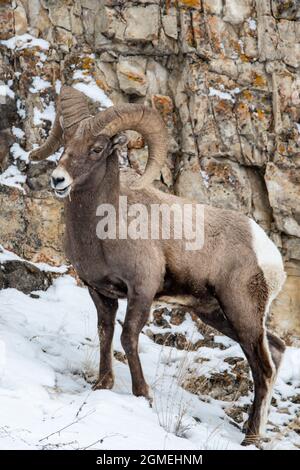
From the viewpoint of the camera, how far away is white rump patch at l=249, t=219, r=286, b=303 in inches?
257

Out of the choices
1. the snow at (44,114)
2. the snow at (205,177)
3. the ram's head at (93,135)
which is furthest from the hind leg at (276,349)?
the snow at (44,114)

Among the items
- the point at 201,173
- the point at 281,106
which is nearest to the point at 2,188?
the point at 201,173

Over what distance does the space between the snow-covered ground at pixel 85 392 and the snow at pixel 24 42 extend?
3804 millimetres

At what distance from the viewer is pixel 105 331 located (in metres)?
6.46

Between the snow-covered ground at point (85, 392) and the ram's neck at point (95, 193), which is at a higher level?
the ram's neck at point (95, 193)

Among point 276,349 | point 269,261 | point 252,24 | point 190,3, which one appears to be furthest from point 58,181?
point 252,24

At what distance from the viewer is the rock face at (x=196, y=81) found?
1012 cm

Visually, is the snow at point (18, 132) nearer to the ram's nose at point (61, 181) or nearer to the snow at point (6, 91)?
the snow at point (6, 91)

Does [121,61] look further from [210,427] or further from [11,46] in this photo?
[210,427]

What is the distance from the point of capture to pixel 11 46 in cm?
1019

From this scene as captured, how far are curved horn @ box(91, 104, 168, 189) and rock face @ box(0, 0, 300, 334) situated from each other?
12.1 ft

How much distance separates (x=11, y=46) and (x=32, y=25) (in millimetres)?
554

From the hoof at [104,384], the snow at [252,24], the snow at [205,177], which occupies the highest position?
the snow at [252,24]

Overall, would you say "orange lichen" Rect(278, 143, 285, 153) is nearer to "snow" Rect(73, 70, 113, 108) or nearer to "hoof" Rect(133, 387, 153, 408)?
"snow" Rect(73, 70, 113, 108)
